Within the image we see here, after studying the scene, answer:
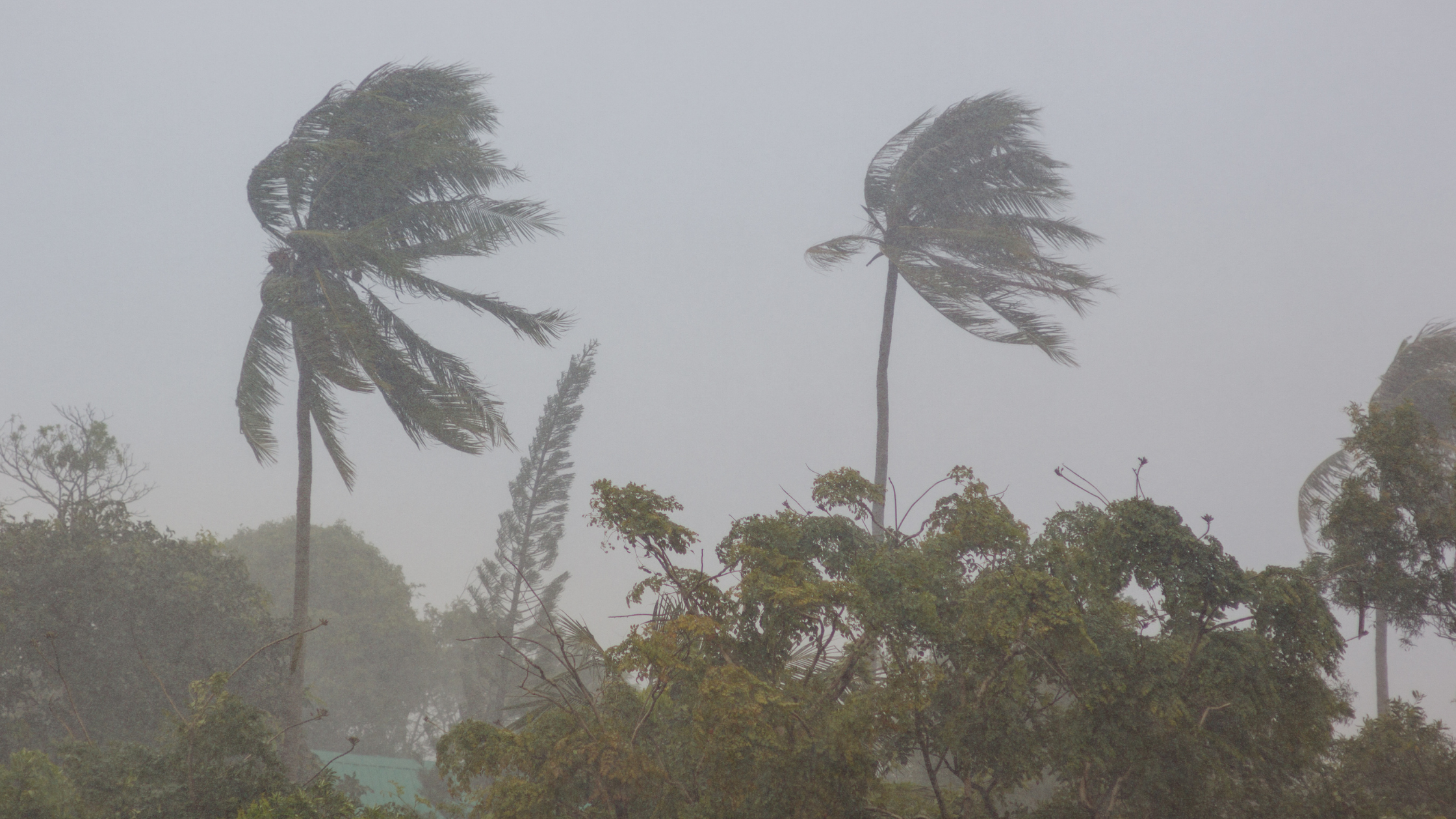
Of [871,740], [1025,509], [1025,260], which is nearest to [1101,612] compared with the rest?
[871,740]

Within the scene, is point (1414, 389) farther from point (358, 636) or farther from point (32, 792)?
point (358, 636)

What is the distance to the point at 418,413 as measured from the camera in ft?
35.4

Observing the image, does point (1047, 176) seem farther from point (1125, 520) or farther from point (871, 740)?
point (871, 740)

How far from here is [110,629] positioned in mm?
12016

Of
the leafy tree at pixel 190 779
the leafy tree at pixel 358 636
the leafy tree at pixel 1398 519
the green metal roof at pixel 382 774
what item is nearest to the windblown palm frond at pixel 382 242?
the leafy tree at pixel 190 779

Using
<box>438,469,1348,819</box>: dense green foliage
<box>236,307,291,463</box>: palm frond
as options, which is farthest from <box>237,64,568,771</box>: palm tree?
<box>438,469,1348,819</box>: dense green foliage

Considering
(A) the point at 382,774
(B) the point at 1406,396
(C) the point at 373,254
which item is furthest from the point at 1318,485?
(A) the point at 382,774

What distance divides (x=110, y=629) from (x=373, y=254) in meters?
6.64

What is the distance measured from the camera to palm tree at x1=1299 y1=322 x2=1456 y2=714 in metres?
12.1

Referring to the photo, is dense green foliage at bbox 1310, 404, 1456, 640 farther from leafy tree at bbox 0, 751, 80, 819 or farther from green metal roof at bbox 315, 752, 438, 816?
green metal roof at bbox 315, 752, 438, 816

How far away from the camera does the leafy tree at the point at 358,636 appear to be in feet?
95.5

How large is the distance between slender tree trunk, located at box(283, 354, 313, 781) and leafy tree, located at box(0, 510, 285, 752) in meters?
1.78

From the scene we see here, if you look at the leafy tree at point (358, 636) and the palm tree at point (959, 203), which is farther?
the leafy tree at point (358, 636)

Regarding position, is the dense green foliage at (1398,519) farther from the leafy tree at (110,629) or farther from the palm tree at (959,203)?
the leafy tree at (110,629)
